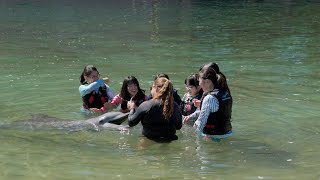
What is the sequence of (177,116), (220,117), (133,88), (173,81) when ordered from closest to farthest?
(177,116), (220,117), (133,88), (173,81)

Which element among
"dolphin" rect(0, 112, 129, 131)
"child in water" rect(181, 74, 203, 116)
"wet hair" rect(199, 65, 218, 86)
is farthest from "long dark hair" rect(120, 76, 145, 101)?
"wet hair" rect(199, 65, 218, 86)

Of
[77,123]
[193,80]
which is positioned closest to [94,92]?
[77,123]

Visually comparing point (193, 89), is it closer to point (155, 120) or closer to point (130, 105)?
point (130, 105)

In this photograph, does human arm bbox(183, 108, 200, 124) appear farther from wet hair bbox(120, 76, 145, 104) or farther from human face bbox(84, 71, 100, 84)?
human face bbox(84, 71, 100, 84)

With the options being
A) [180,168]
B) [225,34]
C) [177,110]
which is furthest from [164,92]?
[225,34]

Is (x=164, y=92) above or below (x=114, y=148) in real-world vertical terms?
above

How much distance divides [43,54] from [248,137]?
11.0 metres

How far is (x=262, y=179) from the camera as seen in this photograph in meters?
8.12

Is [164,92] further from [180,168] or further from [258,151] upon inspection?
[258,151]

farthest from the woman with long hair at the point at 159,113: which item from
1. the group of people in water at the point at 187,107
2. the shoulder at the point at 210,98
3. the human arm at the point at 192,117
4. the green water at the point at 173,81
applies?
the human arm at the point at 192,117

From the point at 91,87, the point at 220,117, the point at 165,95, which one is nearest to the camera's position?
the point at 165,95

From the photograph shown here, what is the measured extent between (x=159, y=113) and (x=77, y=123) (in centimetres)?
215

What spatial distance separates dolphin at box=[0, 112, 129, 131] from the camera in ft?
34.9

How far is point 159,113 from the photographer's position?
30.2 ft
